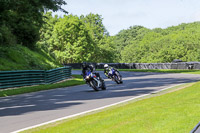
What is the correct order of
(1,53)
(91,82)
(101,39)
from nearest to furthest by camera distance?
1. (91,82)
2. (1,53)
3. (101,39)

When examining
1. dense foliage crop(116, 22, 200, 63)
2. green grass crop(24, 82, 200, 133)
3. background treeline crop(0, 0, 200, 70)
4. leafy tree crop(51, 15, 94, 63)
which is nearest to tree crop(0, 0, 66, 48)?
background treeline crop(0, 0, 200, 70)

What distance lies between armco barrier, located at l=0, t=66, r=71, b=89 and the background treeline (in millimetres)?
2988

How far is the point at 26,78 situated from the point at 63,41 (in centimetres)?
5087

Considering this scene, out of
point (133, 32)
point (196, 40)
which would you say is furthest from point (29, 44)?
point (133, 32)

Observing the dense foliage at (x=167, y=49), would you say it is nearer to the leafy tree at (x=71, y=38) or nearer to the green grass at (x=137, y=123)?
the leafy tree at (x=71, y=38)

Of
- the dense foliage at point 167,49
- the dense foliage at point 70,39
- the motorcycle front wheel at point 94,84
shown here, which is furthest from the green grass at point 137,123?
the dense foliage at point 167,49

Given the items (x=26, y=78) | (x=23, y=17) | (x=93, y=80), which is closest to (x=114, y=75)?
(x=93, y=80)

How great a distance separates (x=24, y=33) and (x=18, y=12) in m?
2.44

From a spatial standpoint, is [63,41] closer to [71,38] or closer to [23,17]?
[71,38]

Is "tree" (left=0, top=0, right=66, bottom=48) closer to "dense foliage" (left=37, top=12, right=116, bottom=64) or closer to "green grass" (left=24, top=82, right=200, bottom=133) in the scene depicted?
"green grass" (left=24, top=82, right=200, bottom=133)

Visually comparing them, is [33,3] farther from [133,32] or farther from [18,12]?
[133,32]

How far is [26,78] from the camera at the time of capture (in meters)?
20.0

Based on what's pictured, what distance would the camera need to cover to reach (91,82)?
15.5 meters

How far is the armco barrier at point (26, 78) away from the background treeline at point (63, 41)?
118 inches
